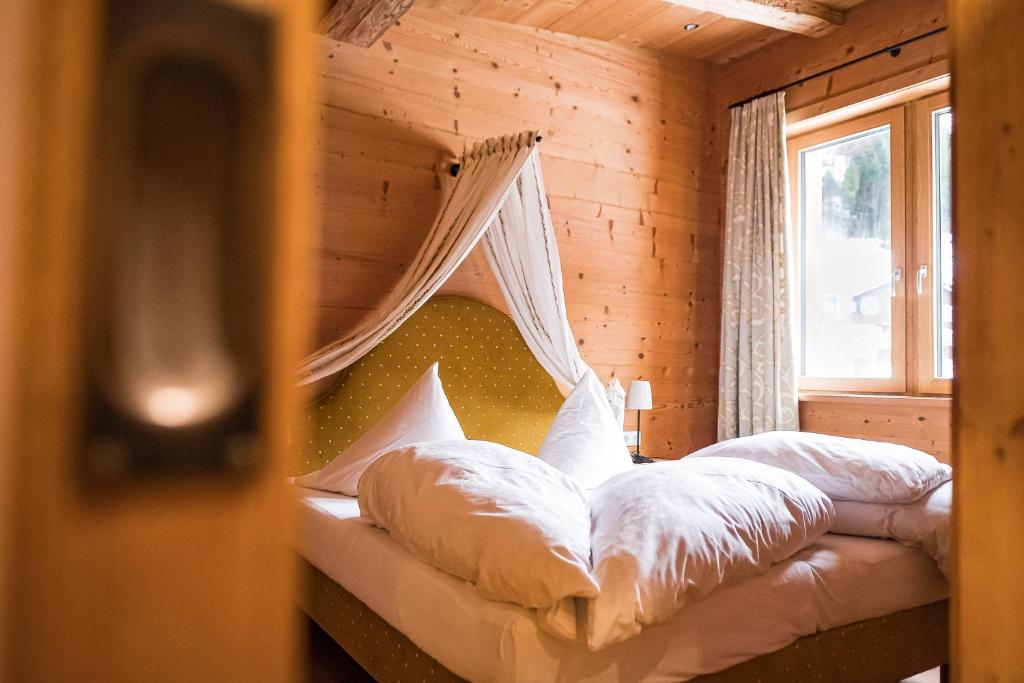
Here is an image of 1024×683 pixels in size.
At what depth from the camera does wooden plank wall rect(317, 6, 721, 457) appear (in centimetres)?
350

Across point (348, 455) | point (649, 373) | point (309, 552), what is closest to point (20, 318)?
point (309, 552)

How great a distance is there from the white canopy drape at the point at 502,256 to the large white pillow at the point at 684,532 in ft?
4.84

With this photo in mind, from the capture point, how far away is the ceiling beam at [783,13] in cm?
351

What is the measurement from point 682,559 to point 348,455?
Answer: 5.83ft

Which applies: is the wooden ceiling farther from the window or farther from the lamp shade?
the lamp shade

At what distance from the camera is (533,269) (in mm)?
3387

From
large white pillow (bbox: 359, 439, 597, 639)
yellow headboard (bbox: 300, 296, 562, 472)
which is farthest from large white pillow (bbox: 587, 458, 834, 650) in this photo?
yellow headboard (bbox: 300, 296, 562, 472)

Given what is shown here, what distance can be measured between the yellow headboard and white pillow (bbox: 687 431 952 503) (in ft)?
4.96

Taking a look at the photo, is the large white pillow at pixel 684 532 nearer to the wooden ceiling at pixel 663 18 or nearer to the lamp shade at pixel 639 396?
the lamp shade at pixel 639 396

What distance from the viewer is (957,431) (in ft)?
2.96

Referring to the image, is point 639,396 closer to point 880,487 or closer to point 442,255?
point 442,255

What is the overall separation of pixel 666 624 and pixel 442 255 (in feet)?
6.41

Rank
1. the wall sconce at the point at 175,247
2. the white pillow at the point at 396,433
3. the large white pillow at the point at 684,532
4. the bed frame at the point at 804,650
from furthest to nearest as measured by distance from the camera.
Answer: the white pillow at the point at 396,433 → the bed frame at the point at 804,650 → the large white pillow at the point at 684,532 → the wall sconce at the point at 175,247

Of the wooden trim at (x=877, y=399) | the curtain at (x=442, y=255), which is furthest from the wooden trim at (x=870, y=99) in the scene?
the curtain at (x=442, y=255)
